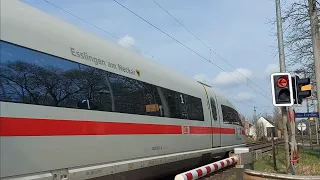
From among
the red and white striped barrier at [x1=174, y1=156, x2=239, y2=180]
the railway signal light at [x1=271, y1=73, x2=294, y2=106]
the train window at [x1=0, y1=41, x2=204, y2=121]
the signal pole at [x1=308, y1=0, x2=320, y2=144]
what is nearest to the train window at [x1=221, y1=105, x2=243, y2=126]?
the signal pole at [x1=308, y1=0, x2=320, y2=144]

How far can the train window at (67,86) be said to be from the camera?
5.74 meters

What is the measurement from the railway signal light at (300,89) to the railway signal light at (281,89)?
0.30 meters

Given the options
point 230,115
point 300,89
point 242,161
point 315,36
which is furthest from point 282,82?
point 230,115

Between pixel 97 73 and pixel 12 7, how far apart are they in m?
2.24

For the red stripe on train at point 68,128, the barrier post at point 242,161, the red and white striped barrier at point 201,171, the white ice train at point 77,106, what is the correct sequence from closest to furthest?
the red stripe on train at point 68,128 < the white ice train at point 77,106 < the red and white striped barrier at point 201,171 < the barrier post at point 242,161

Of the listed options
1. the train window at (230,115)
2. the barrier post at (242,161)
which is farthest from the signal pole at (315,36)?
the barrier post at (242,161)

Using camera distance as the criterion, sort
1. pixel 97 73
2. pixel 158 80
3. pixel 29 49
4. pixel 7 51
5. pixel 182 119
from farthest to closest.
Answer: pixel 182 119
pixel 158 80
pixel 97 73
pixel 29 49
pixel 7 51

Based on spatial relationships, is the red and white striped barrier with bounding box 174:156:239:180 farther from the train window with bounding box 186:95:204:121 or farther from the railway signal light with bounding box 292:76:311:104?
the train window with bounding box 186:95:204:121

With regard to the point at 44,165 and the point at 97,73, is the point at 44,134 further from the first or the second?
the point at 97,73

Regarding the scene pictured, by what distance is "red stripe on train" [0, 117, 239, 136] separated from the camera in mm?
5418

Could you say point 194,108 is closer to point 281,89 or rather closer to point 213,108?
point 213,108

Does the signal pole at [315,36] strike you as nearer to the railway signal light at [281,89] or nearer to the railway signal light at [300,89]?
the railway signal light at [300,89]

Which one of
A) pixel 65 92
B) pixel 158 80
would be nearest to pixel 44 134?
pixel 65 92

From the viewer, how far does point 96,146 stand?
23.8ft
